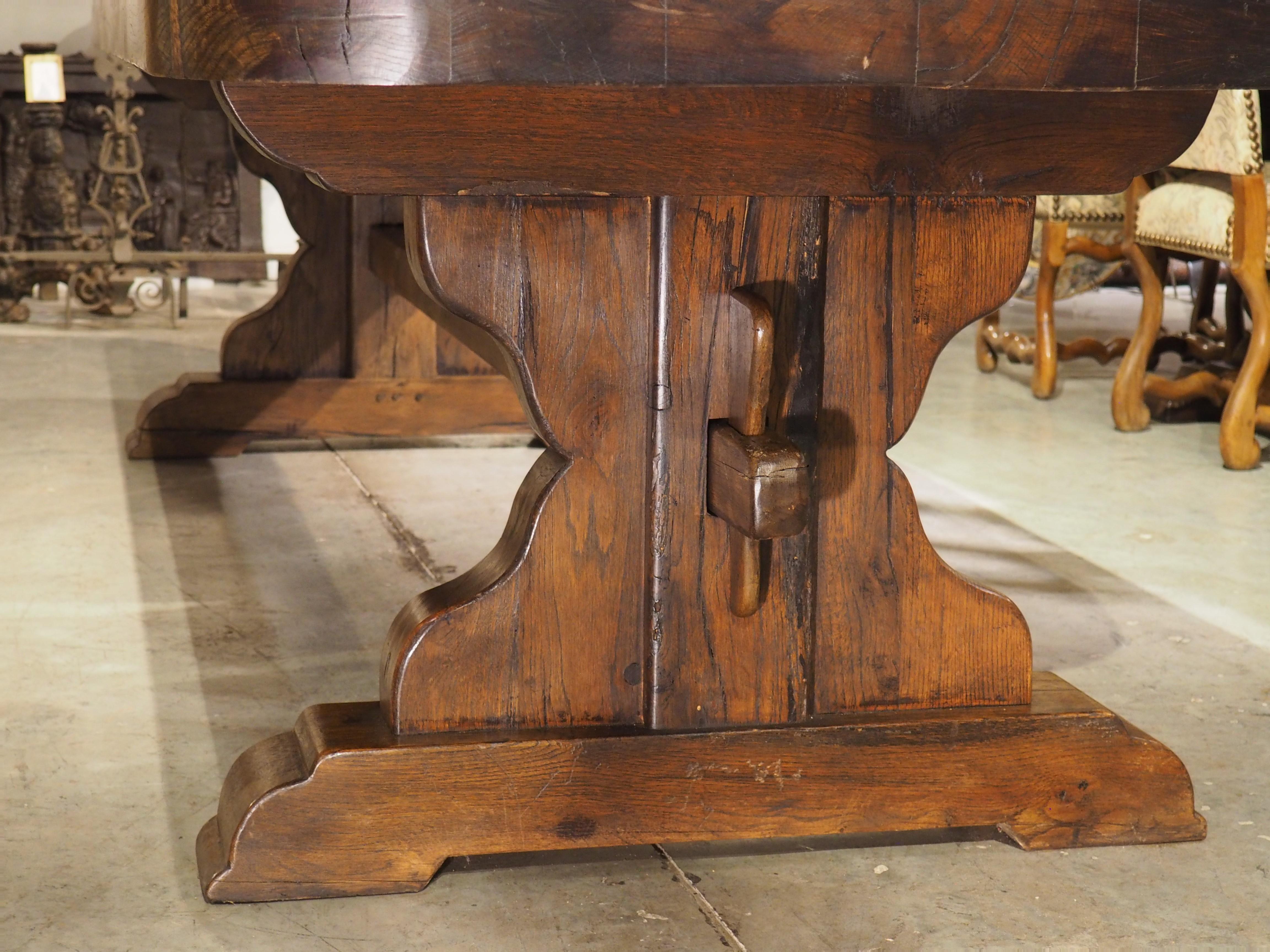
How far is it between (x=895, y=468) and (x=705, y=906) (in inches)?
16.2

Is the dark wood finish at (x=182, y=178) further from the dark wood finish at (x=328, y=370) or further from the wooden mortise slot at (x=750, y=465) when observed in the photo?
the wooden mortise slot at (x=750, y=465)

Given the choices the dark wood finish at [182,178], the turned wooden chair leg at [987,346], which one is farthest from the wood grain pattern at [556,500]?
the dark wood finish at [182,178]

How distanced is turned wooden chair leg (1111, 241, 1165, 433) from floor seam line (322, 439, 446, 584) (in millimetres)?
1740

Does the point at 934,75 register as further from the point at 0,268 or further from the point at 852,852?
the point at 0,268

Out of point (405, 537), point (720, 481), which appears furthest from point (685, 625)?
point (405, 537)

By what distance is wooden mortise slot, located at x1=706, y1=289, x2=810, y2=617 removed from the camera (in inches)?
47.0

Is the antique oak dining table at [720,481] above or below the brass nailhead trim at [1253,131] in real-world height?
below

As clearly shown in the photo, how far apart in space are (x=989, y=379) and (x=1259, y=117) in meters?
1.40

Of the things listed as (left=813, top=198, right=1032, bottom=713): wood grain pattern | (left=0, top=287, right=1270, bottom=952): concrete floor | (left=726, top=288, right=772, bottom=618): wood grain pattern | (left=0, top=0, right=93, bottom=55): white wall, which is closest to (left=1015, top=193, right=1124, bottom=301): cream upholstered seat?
(left=0, top=287, right=1270, bottom=952): concrete floor

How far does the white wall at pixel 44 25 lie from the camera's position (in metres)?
6.36

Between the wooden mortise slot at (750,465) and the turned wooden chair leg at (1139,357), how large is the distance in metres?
2.40

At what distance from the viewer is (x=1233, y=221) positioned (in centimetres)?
305

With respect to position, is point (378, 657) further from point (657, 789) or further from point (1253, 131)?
point (1253, 131)

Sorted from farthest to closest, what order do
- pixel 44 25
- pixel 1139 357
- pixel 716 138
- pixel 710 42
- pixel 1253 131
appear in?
pixel 44 25
pixel 1139 357
pixel 1253 131
pixel 716 138
pixel 710 42
